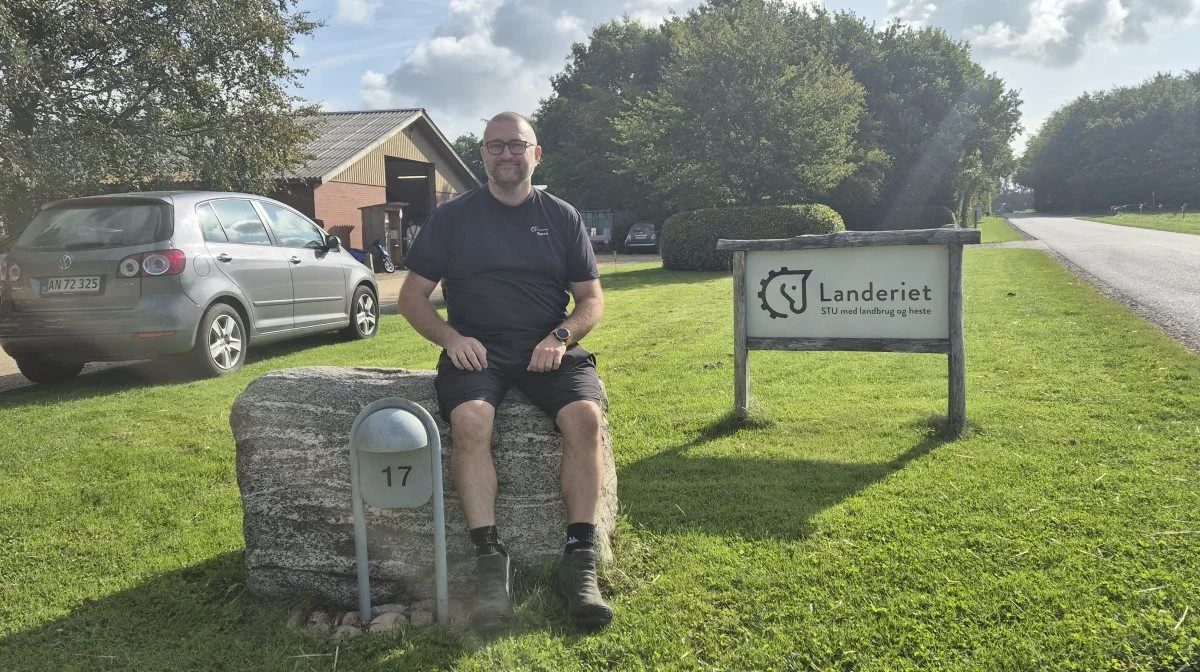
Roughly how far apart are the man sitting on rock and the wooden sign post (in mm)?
1728

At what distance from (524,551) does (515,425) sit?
478 mm

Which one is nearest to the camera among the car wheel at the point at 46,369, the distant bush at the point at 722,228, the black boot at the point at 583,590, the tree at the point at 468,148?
the black boot at the point at 583,590

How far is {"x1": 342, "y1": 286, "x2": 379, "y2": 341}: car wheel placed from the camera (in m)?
9.15

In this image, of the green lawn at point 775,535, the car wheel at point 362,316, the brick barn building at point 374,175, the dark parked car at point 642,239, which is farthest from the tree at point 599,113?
the green lawn at point 775,535

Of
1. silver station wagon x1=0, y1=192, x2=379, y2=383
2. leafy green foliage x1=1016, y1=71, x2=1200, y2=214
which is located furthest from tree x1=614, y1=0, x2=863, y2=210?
leafy green foliage x1=1016, y1=71, x2=1200, y2=214

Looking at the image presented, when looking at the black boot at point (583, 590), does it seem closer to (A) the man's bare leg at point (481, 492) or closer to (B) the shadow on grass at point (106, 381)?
(A) the man's bare leg at point (481, 492)

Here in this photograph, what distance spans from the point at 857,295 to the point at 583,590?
9.17 ft

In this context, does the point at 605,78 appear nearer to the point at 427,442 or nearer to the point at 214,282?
the point at 214,282

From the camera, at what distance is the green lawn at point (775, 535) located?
2.53 meters

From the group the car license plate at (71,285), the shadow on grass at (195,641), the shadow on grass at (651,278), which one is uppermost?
the car license plate at (71,285)

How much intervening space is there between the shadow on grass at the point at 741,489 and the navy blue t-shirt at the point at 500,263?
1043 millimetres

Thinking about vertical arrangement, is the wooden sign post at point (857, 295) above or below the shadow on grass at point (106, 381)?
above

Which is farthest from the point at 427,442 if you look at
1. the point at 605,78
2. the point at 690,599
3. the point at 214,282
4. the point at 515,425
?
the point at 605,78

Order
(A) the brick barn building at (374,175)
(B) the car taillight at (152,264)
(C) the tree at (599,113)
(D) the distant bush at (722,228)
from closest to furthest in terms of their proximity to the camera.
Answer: (B) the car taillight at (152,264), (D) the distant bush at (722,228), (A) the brick barn building at (374,175), (C) the tree at (599,113)
